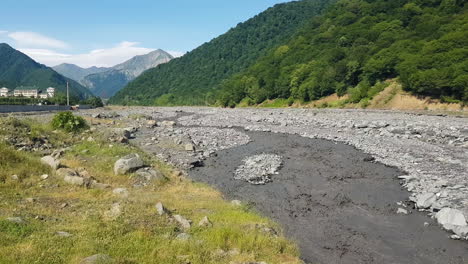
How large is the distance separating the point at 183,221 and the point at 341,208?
25.5 ft

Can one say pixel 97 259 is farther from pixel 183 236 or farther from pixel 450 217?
pixel 450 217

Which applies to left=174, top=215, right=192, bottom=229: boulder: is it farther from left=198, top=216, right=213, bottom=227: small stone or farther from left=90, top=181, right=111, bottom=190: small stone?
left=90, top=181, right=111, bottom=190: small stone

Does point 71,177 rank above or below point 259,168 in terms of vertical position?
above

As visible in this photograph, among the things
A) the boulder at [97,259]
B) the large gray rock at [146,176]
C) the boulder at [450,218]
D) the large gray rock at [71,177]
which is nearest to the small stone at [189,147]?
the large gray rock at [146,176]

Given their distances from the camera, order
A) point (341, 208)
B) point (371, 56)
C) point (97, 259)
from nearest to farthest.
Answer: point (97, 259) < point (341, 208) < point (371, 56)

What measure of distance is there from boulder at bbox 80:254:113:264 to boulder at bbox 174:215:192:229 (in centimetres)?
341

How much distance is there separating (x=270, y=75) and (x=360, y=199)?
3951 inches

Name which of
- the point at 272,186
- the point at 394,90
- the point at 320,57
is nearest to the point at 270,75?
the point at 320,57

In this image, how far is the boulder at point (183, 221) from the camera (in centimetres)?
1096

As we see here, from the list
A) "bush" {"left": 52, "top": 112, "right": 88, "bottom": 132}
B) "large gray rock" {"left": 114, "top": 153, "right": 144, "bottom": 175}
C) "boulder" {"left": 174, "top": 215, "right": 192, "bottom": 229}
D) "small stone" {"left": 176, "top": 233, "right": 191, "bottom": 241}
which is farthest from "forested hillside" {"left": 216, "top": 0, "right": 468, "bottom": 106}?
"small stone" {"left": 176, "top": 233, "right": 191, "bottom": 241}

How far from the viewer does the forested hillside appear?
2135 inches

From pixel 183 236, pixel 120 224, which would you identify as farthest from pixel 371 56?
pixel 120 224

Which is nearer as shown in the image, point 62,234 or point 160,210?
point 62,234

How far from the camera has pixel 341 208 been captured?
15.1 meters
